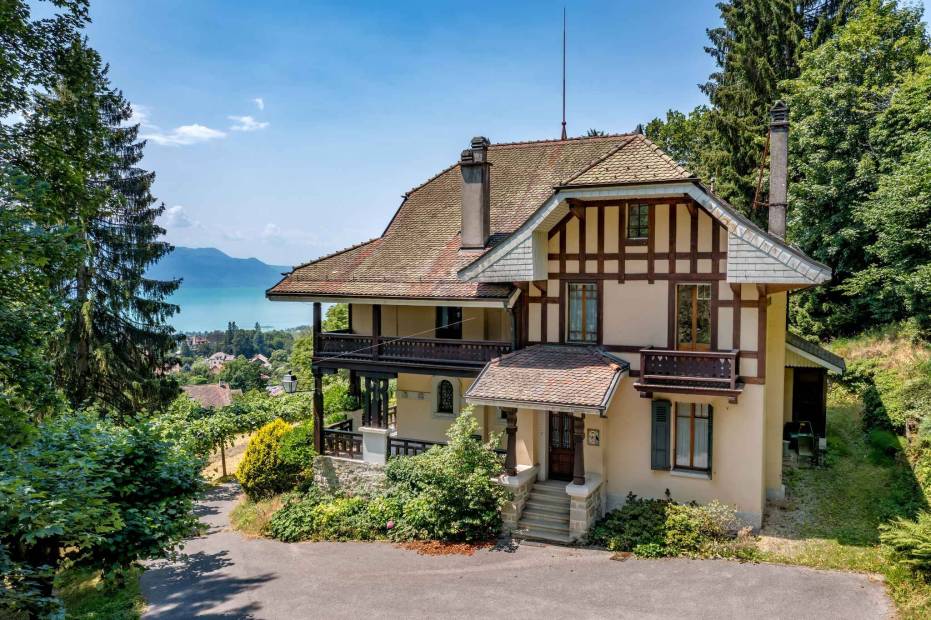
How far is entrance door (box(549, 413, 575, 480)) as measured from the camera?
56.2ft

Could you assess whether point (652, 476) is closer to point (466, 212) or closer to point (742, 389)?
point (742, 389)

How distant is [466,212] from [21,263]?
473 inches

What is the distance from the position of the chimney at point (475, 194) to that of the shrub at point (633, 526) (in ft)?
29.2

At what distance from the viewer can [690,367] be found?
15.1 m

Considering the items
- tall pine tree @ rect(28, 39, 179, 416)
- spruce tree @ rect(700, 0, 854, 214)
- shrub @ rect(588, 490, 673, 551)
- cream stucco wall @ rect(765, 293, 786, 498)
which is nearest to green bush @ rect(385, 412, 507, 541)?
shrub @ rect(588, 490, 673, 551)

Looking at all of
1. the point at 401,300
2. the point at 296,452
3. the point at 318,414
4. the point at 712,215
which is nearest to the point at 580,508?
the point at 401,300

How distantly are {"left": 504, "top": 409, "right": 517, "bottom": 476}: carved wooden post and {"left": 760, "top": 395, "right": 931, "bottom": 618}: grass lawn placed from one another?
6.41 m

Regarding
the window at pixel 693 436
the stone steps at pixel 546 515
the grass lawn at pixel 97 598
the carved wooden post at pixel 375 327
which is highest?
the carved wooden post at pixel 375 327

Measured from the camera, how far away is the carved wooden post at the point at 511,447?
52.1 ft

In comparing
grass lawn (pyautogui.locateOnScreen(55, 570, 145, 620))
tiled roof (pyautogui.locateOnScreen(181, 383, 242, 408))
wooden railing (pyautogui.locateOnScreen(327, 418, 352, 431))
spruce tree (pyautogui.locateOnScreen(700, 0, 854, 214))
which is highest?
spruce tree (pyautogui.locateOnScreen(700, 0, 854, 214))

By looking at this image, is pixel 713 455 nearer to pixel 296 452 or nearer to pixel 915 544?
pixel 915 544

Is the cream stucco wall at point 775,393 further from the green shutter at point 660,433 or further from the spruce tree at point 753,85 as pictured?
A: the spruce tree at point 753,85

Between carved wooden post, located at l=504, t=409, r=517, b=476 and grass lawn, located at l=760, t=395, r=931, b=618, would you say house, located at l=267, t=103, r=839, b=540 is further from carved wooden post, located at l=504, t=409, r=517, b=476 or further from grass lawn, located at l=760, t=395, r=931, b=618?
grass lawn, located at l=760, t=395, r=931, b=618

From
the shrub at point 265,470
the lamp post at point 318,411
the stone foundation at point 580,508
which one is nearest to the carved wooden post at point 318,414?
the lamp post at point 318,411
